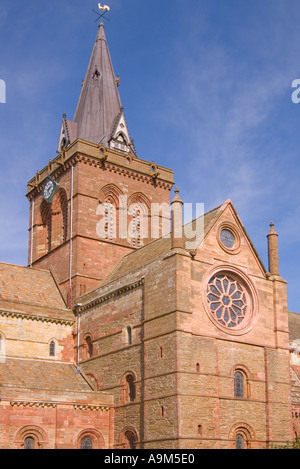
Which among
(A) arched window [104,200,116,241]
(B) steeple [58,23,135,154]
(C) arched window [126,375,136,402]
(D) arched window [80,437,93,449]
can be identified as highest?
(B) steeple [58,23,135,154]

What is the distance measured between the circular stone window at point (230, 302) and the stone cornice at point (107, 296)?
13.2 ft

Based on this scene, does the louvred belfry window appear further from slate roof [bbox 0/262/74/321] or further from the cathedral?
slate roof [bbox 0/262/74/321]

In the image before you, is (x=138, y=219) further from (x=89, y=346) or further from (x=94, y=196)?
(x=89, y=346)

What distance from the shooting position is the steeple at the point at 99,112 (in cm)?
5041

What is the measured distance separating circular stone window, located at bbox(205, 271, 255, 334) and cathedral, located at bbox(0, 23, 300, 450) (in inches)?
2.6

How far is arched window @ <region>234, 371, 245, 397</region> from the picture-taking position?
112 ft

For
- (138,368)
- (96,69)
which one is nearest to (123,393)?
(138,368)

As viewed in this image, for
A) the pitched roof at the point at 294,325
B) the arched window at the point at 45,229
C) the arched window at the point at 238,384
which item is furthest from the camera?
the pitched roof at the point at 294,325

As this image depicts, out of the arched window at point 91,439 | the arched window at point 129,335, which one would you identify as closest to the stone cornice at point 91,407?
the arched window at point 91,439

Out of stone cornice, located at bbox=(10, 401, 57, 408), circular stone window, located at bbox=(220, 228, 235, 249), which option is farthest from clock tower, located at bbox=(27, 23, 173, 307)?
circular stone window, located at bbox=(220, 228, 235, 249)

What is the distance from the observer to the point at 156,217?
50.4 m

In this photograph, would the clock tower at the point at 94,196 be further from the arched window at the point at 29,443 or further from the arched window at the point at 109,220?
the arched window at the point at 29,443

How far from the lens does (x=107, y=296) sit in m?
38.7

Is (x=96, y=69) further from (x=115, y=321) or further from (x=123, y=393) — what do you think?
(x=123, y=393)
